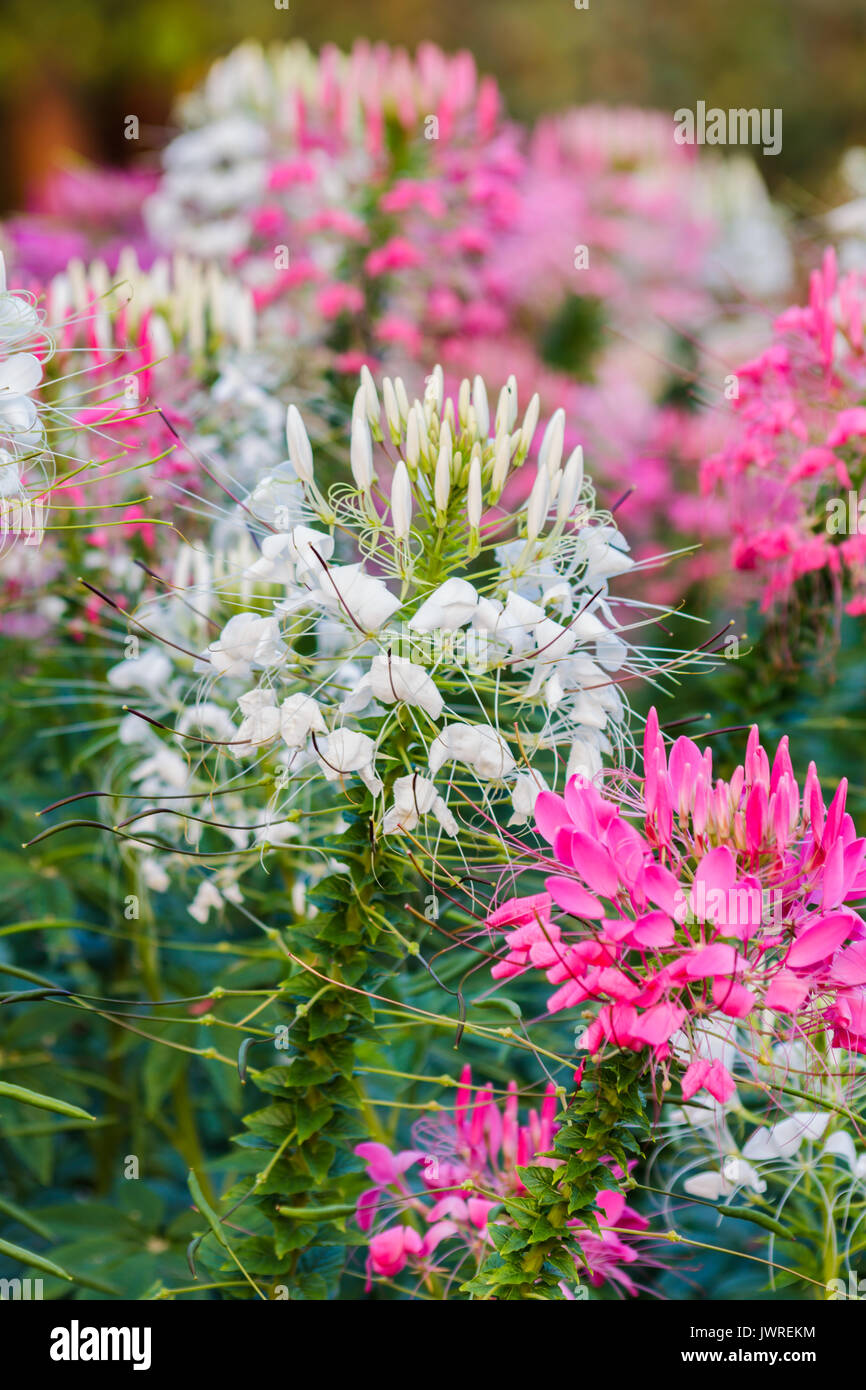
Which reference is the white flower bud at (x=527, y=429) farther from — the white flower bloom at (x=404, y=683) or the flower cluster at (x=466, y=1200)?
the flower cluster at (x=466, y=1200)

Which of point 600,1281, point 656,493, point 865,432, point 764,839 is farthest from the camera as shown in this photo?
point 656,493

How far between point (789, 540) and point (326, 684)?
31.8 inches

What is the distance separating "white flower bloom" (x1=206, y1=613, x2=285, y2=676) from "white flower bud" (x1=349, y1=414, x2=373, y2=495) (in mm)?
174

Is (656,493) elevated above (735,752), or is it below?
above

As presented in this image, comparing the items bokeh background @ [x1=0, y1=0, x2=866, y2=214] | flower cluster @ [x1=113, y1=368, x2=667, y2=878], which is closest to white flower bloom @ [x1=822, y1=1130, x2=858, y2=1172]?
flower cluster @ [x1=113, y1=368, x2=667, y2=878]

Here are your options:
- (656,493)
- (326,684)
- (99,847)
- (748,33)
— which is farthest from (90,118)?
(326,684)

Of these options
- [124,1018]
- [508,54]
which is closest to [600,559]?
[124,1018]

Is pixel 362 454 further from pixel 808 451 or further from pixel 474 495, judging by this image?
pixel 808 451

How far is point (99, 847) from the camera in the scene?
2.02 m

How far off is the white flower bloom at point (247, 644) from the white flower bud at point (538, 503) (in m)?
0.29

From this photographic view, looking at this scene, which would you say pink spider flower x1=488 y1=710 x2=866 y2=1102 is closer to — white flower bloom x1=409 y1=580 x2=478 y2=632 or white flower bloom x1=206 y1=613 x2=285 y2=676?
white flower bloom x1=409 y1=580 x2=478 y2=632

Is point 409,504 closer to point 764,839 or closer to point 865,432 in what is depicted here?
point 764,839

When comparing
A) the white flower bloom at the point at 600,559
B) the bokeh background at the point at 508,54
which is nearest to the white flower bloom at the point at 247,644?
the white flower bloom at the point at 600,559

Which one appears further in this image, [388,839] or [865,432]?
[865,432]
